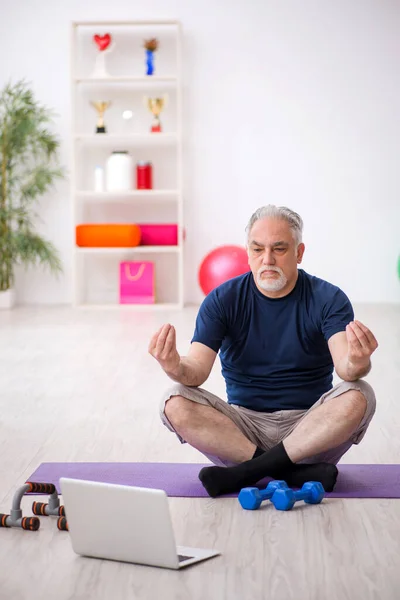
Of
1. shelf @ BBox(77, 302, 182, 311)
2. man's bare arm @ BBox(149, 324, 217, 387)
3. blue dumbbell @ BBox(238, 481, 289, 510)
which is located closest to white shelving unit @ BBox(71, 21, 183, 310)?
shelf @ BBox(77, 302, 182, 311)

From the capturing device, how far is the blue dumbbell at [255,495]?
2.28m

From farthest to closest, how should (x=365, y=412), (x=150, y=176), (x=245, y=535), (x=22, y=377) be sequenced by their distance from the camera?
(x=150, y=176)
(x=22, y=377)
(x=365, y=412)
(x=245, y=535)

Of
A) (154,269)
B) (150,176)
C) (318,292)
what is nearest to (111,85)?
(150,176)

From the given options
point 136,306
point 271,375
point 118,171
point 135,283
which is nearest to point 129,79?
point 118,171

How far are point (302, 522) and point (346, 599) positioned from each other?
1.54ft

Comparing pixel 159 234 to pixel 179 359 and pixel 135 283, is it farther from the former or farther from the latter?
pixel 179 359

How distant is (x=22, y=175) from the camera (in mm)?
7262

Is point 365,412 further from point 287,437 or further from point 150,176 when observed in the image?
point 150,176

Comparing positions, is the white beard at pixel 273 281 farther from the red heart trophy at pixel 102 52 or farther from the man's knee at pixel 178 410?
the red heart trophy at pixel 102 52

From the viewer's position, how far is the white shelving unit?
7.12 meters

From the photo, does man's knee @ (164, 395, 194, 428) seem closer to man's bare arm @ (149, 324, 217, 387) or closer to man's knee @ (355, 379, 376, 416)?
man's bare arm @ (149, 324, 217, 387)

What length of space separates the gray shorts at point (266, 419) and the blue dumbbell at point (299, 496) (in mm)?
137

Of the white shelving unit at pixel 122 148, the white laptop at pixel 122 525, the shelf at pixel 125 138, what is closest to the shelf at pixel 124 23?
the white shelving unit at pixel 122 148

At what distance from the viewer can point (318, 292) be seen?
2.54 metres
